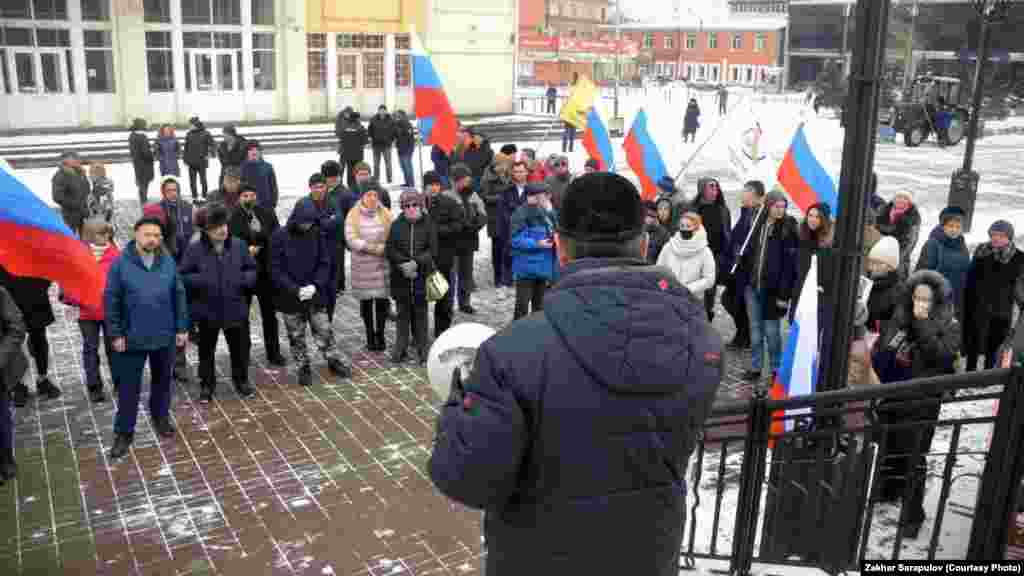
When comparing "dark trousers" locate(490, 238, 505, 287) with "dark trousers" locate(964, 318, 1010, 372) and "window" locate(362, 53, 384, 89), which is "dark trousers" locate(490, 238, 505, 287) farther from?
"window" locate(362, 53, 384, 89)

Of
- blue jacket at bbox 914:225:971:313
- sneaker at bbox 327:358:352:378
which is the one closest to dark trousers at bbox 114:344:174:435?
sneaker at bbox 327:358:352:378

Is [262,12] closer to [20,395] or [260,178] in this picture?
[260,178]

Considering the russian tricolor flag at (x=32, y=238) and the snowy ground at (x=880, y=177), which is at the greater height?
the russian tricolor flag at (x=32, y=238)

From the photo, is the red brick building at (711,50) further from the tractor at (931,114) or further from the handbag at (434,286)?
the handbag at (434,286)

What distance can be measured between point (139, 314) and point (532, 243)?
406 cm

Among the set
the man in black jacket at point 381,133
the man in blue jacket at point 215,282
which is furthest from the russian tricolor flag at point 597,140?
the man in black jacket at point 381,133

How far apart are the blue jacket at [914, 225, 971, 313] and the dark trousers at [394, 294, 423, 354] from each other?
483 cm

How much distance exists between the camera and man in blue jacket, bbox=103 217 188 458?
6.52 meters

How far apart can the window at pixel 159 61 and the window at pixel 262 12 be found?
340cm

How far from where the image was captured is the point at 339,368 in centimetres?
843

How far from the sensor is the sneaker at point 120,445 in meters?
6.58

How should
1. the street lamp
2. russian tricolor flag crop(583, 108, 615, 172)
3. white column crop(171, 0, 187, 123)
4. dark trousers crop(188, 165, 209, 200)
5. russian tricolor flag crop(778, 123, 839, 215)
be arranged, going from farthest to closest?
1. white column crop(171, 0, 187, 123)
2. dark trousers crop(188, 165, 209, 200)
3. the street lamp
4. russian tricolor flag crop(583, 108, 615, 172)
5. russian tricolor flag crop(778, 123, 839, 215)

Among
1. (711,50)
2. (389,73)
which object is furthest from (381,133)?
(711,50)

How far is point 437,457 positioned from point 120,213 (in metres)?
15.9
